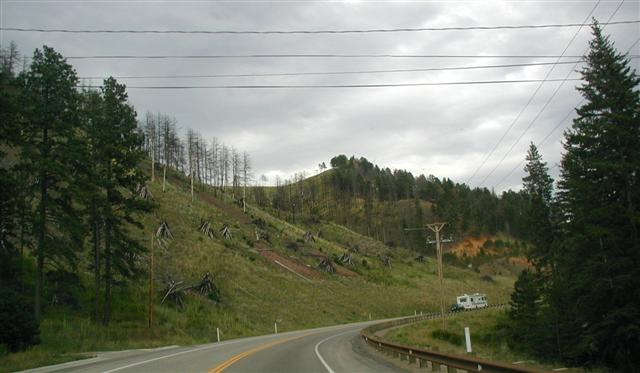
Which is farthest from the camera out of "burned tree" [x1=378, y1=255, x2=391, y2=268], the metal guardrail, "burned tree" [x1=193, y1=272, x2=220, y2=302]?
"burned tree" [x1=378, y1=255, x2=391, y2=268]

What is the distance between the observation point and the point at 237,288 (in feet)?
175

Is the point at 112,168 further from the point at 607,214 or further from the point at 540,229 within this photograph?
the point at 540,229

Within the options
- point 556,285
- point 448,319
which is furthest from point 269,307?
point 556,285

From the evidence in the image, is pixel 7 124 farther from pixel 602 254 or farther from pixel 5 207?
pixel 602 254

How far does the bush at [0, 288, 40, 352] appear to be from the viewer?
826 inches

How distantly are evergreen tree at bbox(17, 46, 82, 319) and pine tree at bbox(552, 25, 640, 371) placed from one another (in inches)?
1109

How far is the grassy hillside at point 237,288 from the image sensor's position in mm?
30094

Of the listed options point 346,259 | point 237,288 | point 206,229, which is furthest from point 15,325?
point 346,259

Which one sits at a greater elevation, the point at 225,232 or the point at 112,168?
the point at 112,168

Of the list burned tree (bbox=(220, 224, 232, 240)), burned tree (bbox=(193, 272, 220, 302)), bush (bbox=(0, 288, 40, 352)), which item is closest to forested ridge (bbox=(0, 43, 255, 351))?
bush (bbox=(0, 288, 40, 352))

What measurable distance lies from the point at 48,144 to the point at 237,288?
28686 millimetres

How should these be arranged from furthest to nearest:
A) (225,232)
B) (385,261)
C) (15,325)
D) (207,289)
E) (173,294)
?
(385,261) → (225,232) → (207,289) → (173,294) → (15,325)

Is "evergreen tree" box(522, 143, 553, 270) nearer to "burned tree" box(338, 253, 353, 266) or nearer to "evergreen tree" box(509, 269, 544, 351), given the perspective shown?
"evergreen tree" box(509, 269, 544, 351)

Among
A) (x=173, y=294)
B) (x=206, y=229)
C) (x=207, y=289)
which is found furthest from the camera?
(x=206, y=229)
